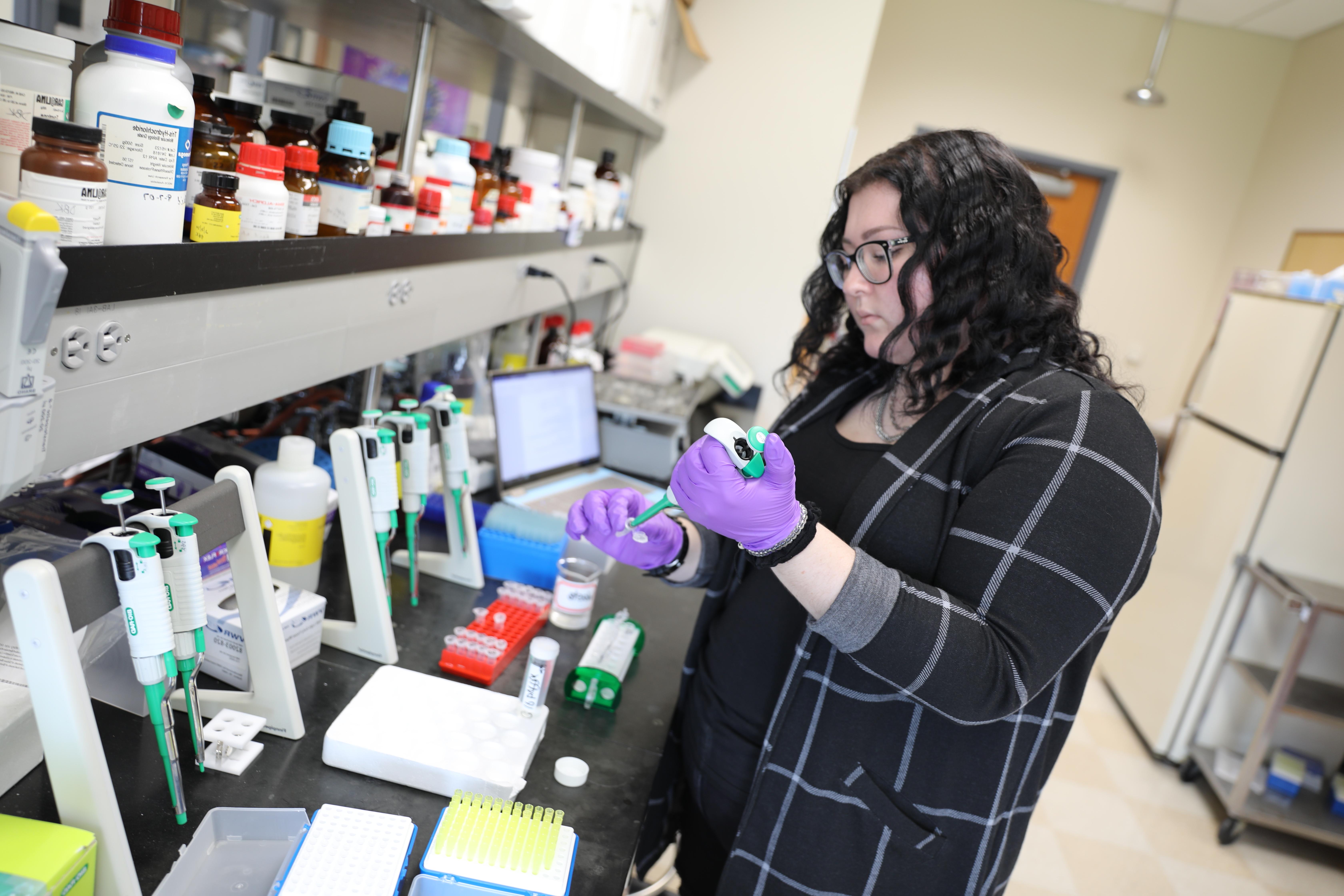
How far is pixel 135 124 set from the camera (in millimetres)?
721

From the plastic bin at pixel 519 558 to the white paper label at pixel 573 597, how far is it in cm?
10

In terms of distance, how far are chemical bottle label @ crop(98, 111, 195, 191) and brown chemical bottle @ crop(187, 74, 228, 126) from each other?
180 millimetres

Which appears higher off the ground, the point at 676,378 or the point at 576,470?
the point at 676,378

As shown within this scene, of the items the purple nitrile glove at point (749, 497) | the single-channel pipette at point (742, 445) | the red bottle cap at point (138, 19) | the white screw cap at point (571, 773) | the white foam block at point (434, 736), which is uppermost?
the red bottle cap at point (138, 19)

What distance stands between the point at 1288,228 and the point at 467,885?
4949 millimetres

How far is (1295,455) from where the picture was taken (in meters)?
2.78

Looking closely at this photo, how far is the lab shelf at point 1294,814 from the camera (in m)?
2.65

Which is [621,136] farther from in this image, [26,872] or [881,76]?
[26,872]

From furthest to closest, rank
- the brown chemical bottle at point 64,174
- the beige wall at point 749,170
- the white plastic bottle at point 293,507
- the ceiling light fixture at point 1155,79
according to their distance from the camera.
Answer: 1. the ceiling light fixture at point 1155,79
2. the beige wall at point 749,170
3. the white plastic bottle at point 293,507
4. the brown chemical bottle at point 64,174

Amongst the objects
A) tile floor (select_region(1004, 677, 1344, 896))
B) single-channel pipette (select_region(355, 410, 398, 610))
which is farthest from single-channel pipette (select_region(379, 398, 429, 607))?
tile floor (select_region(1004, 677, 1344, 896))

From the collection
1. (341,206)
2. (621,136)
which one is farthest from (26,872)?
(621,136)

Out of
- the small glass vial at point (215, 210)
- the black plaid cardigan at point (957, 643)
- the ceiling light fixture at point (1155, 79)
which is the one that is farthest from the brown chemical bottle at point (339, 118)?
the ceiling light fixture at point (1155, 79)

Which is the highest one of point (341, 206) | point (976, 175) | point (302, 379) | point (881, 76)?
point (881, 76)

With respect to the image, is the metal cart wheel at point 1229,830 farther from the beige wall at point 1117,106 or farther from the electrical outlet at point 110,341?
the electrical outlet at point 110,341
